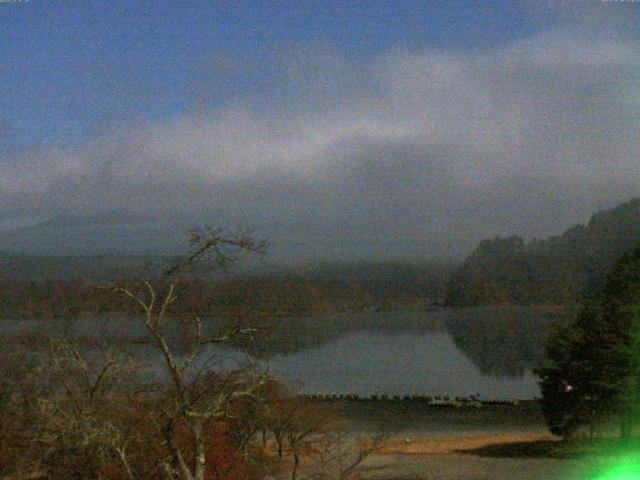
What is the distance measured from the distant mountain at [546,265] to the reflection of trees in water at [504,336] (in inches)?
153

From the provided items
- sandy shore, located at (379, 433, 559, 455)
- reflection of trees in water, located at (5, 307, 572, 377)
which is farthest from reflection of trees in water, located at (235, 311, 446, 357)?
sandy shore, located at (379, 433, 559, 455)

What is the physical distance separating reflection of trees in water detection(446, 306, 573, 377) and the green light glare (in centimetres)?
1033

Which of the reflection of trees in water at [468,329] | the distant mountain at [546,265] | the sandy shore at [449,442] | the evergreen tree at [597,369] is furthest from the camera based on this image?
the distant mountain at [546,265]

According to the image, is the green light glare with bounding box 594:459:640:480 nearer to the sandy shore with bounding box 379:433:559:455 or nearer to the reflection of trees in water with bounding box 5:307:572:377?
the sandy shore with bounding box 379:433:559:455

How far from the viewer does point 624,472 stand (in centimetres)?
1189

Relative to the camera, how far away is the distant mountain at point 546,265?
73.4 meters

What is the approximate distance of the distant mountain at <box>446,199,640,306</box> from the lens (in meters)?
73.4

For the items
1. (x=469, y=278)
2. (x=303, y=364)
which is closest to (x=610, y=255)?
(x=469, y=278)

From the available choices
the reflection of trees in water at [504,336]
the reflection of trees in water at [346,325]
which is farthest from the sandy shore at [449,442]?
the reflection of trees in water at [346,325]

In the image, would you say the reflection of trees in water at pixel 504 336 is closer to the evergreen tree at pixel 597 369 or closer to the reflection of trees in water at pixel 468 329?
the reflection of trees in water at pixel 468 329

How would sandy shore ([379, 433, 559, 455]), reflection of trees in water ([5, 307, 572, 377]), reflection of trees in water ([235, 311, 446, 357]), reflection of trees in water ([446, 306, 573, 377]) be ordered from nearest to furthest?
sandy shore ([379, 433, 559, 455]), reflection of trees in water ([446, 306, 573, 377]), reflection of trees in water ([5, 307, 572, 377]), reflection of trees in water ([235, 311, 446, 357])

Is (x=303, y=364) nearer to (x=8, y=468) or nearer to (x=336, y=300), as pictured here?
(x=8, y=468)

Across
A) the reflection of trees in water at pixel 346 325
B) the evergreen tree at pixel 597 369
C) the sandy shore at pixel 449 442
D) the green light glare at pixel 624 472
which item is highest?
the evergreen tree at pixel 597 369

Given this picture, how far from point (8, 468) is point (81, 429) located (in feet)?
12.5
